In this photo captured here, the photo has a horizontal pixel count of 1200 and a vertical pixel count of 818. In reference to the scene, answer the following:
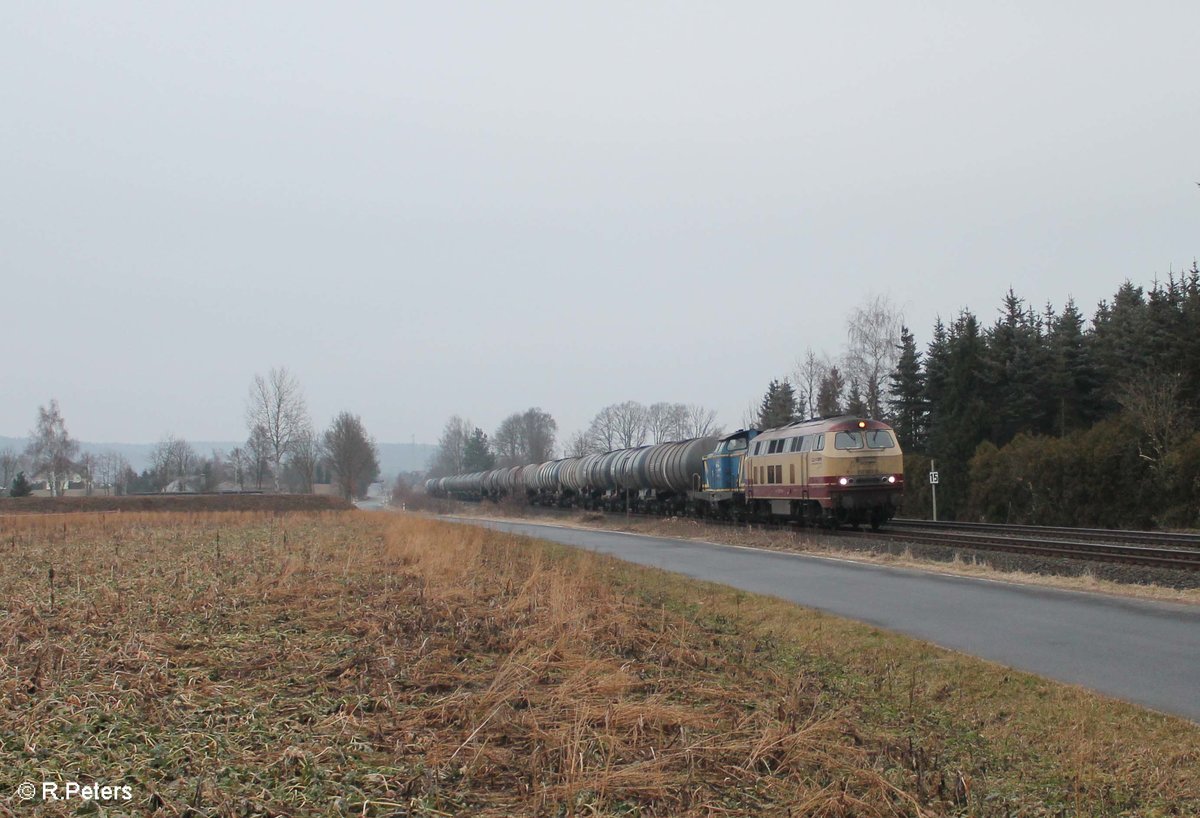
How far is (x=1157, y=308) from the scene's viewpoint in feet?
157

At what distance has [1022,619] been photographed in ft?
42.1

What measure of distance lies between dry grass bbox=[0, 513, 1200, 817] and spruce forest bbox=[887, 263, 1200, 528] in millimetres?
27953

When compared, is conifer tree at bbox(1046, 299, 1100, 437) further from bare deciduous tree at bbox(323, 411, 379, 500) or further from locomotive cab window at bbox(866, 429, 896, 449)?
bare deciduous tree at bbox(323, 411, 379, 500)

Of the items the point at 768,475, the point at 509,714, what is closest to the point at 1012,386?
the point at 768,475

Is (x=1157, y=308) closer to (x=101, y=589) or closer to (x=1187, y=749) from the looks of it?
(x=1187, y=749)

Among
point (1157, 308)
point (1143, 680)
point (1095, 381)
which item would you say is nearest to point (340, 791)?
point (1143, 680)

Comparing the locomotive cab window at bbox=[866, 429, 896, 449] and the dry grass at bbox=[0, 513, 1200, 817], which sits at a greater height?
the locomotive cab window at bbox=[866, 429, 896, 449]

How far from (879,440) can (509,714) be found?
2408 centimetres

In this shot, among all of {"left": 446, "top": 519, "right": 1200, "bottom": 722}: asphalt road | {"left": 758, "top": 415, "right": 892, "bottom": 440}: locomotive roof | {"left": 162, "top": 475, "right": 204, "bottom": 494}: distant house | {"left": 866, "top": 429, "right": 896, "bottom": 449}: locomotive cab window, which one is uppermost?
{"left": 758, "top": 415, "right": 892, "bottom": 440}: locomotive roof

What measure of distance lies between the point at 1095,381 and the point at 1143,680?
4944cm

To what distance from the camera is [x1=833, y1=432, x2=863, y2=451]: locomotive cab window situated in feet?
91.9

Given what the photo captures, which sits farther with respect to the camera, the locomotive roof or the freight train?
the locomotive roof

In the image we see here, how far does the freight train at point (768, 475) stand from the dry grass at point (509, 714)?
1649 cm

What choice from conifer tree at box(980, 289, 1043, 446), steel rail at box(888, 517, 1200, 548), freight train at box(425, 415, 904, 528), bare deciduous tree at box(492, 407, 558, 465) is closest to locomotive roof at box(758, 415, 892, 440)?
freight train at box(425, 415, 904, 528)
